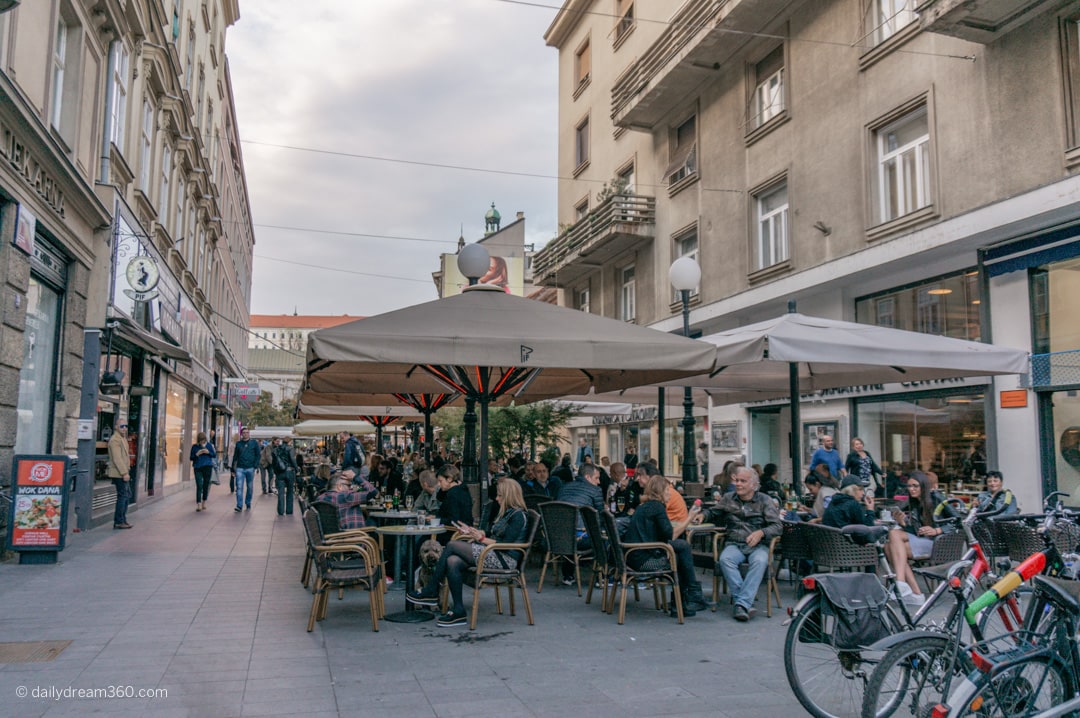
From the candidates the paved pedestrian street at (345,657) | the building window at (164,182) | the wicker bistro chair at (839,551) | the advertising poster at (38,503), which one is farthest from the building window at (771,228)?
the advertising poster at (38,503)

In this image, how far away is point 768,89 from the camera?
18906mm

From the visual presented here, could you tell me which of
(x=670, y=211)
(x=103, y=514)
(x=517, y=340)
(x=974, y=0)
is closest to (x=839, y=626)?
(x=517, y=340)

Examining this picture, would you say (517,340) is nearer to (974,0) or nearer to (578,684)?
(578,684)

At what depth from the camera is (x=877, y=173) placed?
15.1 m

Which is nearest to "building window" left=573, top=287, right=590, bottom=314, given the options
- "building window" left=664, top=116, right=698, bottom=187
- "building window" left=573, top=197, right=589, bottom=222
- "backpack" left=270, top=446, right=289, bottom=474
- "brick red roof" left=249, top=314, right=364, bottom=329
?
"building window" left=573, top=197, right=589, bottom=222

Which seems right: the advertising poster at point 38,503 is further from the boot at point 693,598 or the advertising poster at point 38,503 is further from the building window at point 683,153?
the building window at point 683,153

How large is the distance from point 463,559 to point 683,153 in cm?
1781

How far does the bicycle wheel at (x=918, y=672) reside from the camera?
3.70m

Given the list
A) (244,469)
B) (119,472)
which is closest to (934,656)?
(119,472)

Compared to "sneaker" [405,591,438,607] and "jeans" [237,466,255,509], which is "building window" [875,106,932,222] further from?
"jeans" [237,466,255,509]

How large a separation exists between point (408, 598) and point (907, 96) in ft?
40.1

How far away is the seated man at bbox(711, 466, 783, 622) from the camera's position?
7.25 m

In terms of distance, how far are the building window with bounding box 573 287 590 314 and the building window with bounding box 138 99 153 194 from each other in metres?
15.3

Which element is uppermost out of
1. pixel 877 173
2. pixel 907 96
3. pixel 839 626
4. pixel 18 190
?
pixel 907 96
